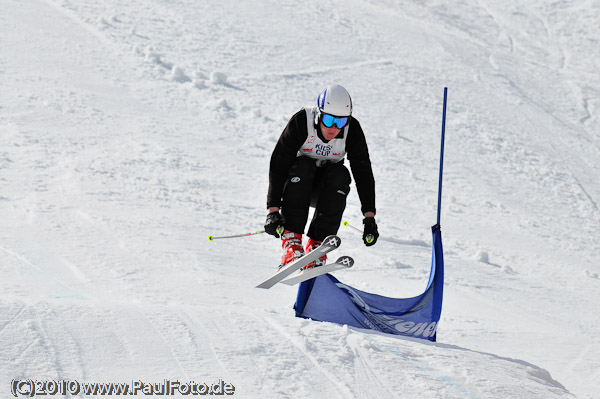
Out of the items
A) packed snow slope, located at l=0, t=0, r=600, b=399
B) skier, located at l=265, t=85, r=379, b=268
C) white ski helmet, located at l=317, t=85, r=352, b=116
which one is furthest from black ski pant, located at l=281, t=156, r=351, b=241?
packed snow slope, located at l=0, t=0, r=600, b=399

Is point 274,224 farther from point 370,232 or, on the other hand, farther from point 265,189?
point 265,189

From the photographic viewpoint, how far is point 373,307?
5.43 meters

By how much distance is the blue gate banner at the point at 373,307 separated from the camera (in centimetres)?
524

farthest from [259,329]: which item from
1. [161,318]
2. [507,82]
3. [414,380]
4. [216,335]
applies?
[507,82]

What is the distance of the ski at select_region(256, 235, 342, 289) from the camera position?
16.2 ft

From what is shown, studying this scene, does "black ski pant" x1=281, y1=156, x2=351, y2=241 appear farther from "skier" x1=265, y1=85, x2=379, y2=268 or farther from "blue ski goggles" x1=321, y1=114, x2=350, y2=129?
"blue ski goggles" x1=321, y1=114, x2=350, y2=129

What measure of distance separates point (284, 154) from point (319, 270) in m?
0.85

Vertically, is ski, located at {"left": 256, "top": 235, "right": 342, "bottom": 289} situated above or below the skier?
below

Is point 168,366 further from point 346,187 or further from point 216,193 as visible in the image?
point 216,193

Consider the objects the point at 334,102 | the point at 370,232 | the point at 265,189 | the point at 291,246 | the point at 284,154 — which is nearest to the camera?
the point at 334,102

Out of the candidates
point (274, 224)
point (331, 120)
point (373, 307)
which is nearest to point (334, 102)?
point (331, 120)

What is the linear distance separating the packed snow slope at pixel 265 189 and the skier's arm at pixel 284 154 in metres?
0.86

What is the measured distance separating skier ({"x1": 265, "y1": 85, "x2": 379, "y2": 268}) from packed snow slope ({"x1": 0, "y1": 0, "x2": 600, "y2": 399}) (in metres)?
0.65

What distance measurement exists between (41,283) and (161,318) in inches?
82.2
